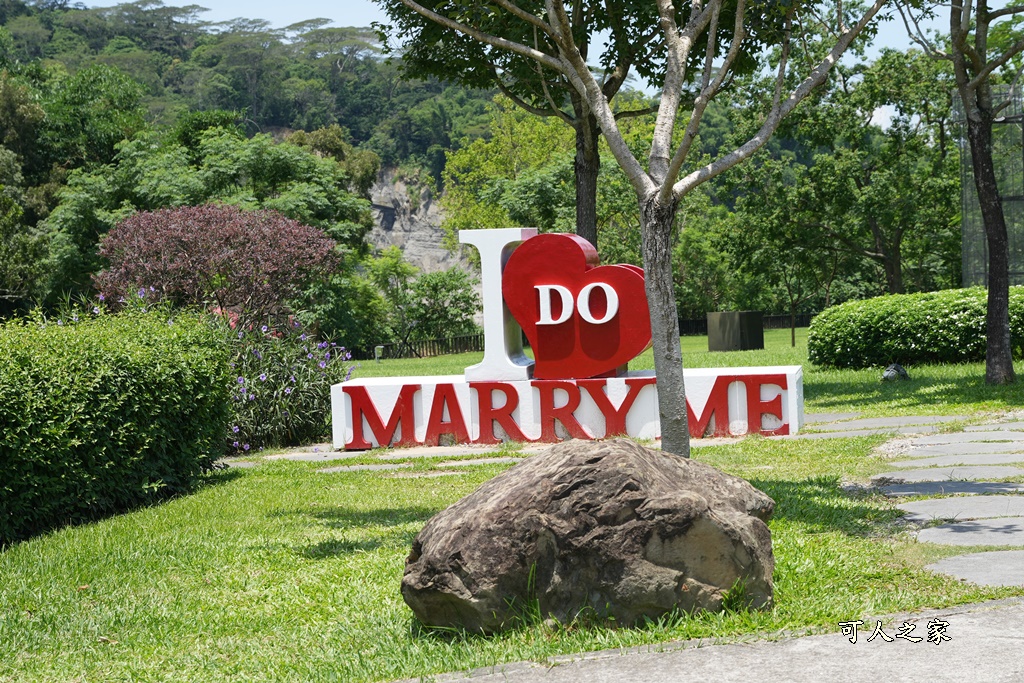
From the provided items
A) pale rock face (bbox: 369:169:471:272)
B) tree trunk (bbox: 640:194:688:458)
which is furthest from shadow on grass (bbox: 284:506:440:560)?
pale rock face (bbox: 369:169:471:272)

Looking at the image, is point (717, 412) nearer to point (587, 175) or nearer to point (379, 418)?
point (379, 418)

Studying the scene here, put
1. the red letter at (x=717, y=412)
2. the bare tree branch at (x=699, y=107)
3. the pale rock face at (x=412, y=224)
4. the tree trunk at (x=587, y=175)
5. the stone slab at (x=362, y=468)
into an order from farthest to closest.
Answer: the pale rock face at (x=412, y=224)
the tree trunk at (x=587, y=175)
the red letter at (x=717, y=412)
the stone slab at (x=362, y=468)
the bare tree branch at (x=699, y=107)

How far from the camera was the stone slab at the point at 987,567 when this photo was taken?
16.5 ft

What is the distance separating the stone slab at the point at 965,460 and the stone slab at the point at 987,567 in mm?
3461

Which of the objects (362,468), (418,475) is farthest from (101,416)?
(362,468)

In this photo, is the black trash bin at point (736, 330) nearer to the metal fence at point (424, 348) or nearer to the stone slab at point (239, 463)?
the metal fence at point (424, 348)

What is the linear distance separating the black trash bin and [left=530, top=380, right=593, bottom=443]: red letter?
18040 millimetres

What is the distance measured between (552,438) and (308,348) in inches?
159

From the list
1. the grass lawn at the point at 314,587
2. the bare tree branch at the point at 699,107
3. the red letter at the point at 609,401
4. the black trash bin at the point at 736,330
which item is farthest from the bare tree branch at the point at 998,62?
the black trash bin at the point at 736,330

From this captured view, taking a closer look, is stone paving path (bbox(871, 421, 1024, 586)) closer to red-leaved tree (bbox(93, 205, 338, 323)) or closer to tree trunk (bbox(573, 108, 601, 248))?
tree trunk (bbox(573, 108, 601, 248))

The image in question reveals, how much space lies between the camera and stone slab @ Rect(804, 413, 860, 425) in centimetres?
1293

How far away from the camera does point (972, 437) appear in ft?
34.1

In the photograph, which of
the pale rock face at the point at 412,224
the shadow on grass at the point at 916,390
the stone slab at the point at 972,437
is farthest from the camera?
the pale rock face at the point at 412,224

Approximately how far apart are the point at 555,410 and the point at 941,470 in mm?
4805
